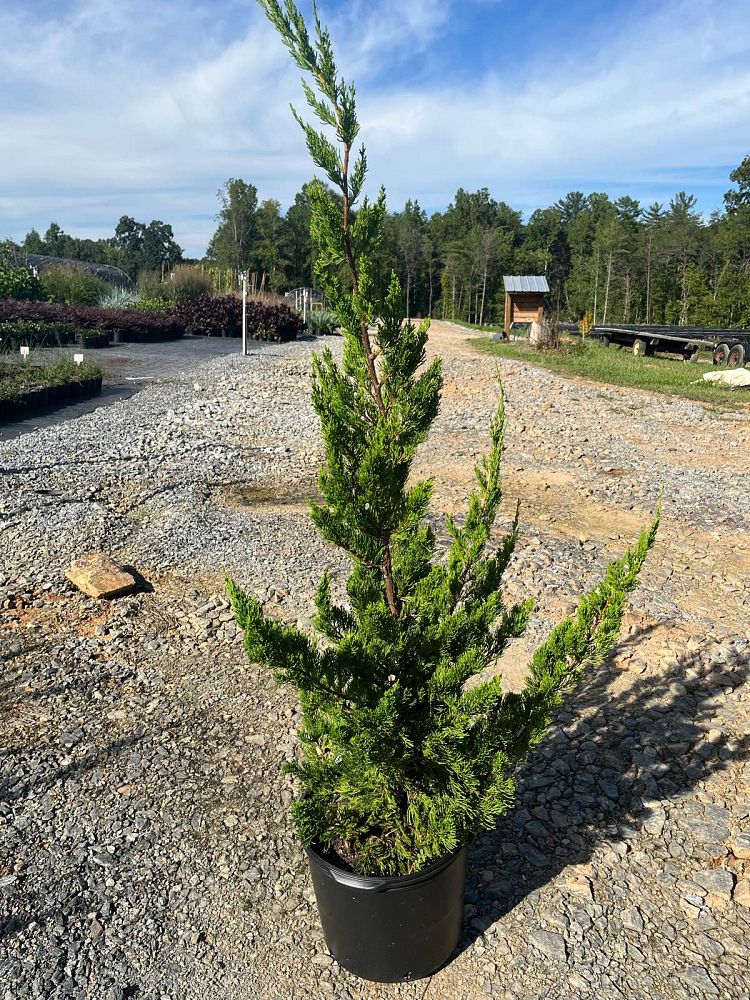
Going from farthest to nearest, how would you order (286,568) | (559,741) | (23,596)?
(286,568) → (23,596) → (559,741)

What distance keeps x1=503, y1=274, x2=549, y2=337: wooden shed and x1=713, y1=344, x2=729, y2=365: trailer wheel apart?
5798 millimetres

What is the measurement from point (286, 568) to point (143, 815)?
2.56m

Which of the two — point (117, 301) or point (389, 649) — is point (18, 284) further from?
point (389, 649)

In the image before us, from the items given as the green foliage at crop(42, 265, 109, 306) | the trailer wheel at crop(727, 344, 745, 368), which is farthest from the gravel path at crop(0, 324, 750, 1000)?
the green foliage at crop(42, 265, 109, 306)

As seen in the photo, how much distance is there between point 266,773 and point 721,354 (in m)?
19.1

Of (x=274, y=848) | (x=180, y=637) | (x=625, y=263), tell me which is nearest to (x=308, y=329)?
(x=180, y=637)

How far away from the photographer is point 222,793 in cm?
328

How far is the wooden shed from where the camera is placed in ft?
79.0

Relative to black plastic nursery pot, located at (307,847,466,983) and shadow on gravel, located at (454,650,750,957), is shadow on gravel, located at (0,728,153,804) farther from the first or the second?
shadow on gravel, located at (454,650,750,957)

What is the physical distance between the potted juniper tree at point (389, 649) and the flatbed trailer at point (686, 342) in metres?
17.6

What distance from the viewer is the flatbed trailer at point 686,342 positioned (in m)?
18.4

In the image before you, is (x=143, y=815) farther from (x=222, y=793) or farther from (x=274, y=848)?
(x=274, y=848)

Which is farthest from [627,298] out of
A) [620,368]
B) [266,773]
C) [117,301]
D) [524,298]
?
[266,773]

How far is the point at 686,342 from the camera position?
67.7 feet
